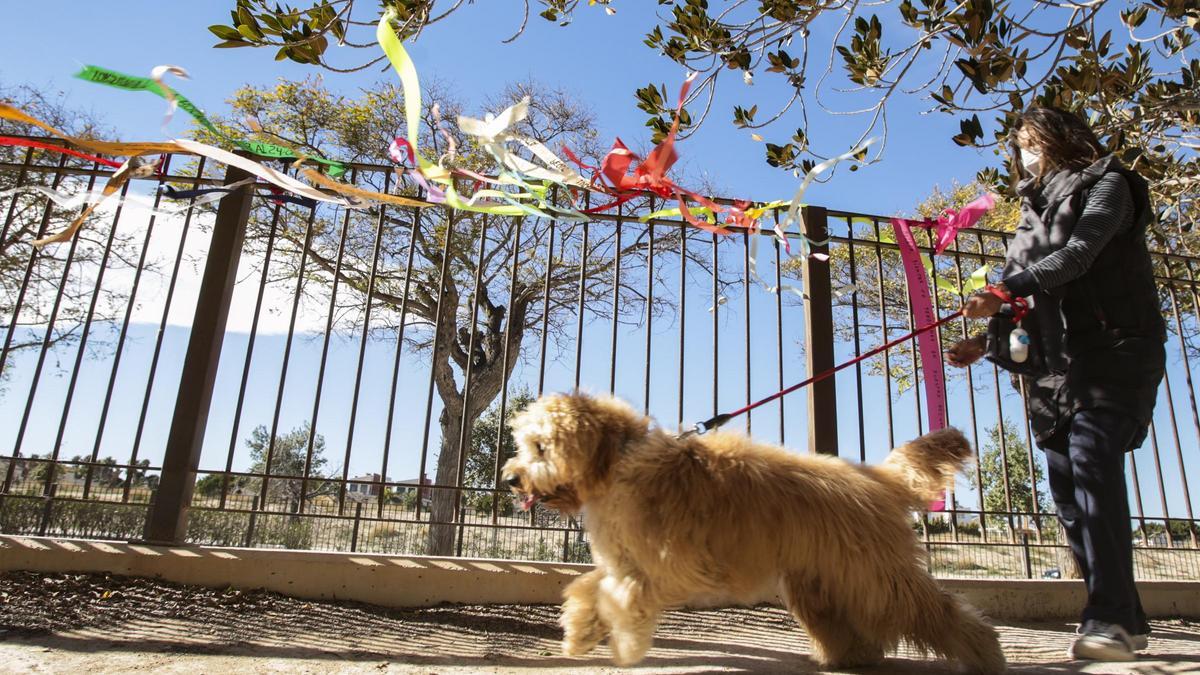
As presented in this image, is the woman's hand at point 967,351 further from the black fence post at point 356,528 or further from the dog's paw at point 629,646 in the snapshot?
the black fence post at point 356,528

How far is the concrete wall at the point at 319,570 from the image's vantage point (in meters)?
3.13

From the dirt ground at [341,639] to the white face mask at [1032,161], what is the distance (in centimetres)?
194

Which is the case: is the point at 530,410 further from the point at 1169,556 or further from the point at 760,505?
the point at 1169,556

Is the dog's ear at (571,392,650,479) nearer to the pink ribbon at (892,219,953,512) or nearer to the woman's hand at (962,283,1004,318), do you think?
the woman's hand at (962,283,1004,318)

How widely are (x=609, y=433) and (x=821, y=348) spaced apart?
2.31 meters

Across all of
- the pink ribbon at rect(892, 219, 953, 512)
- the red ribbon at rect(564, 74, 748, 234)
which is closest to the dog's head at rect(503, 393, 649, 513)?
the red ribbon at rect(564, 74, 748, 234)

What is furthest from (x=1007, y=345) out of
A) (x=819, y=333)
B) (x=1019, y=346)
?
(x=819, y=333)

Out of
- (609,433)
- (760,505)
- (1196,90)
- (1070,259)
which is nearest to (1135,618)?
(1070,259)

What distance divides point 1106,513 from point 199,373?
415 centimetres

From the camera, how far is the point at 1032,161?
112 inches

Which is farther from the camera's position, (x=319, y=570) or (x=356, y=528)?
(x=356, y=528)

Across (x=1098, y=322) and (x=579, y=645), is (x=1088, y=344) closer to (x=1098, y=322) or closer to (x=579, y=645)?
(x=1098, y=322)

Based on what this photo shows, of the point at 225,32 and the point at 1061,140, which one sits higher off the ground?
the point at 225,32

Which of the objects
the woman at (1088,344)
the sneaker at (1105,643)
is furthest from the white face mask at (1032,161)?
the sneaker at (1105,643)
